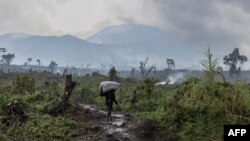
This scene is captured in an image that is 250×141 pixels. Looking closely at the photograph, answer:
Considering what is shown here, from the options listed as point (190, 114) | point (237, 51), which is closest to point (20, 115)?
point (190, 114)

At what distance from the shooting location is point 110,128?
53.4 ft

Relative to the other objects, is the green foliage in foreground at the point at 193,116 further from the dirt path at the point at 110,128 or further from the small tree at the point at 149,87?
the small tree at the point at 149,87

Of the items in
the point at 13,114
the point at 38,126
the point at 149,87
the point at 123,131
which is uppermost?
the point at 149,87

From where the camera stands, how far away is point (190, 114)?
1597cm

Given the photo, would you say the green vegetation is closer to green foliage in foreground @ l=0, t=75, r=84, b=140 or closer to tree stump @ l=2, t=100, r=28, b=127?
green foliage in foreground @ l=0, t=75, r=84, b=140

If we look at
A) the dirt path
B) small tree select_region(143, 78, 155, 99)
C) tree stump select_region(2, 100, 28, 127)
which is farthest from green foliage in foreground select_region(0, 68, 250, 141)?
small tree select_region(143, 78, 155, 99)

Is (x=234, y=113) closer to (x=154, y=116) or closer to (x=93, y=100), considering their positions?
(x=154, y=116)

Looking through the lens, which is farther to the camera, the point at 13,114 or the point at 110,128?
the point at 13,114

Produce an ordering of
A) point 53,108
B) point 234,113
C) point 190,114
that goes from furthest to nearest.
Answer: point 53,108 < point 190,114 < point 234,113

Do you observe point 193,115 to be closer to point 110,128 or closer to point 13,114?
point 110,128

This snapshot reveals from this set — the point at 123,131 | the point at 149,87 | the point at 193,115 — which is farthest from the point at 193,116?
the point at 149,87

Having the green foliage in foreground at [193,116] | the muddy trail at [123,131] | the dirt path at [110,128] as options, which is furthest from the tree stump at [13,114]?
the dirt path at [110,128]

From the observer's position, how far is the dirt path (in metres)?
15.2

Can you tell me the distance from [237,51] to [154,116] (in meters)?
84.1
